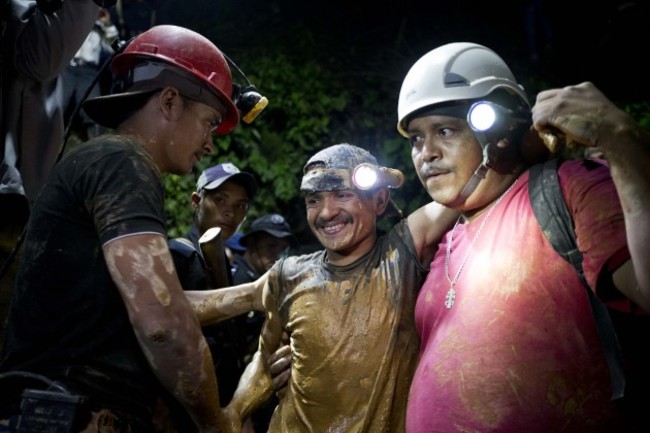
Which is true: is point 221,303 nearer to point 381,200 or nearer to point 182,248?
point 182,248

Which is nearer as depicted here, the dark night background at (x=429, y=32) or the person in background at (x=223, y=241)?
the person in background at (x=223, y=241)

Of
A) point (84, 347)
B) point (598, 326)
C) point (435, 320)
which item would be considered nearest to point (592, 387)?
point (598, 326)

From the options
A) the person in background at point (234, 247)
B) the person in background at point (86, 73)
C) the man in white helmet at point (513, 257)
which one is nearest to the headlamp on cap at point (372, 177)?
the man in white helmet at point (513, 257)

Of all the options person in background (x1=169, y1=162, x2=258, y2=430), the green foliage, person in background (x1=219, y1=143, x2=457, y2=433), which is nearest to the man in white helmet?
person in background (x1=219, y1=143, x2=457, y2=433)

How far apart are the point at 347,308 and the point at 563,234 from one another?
4.12 ft

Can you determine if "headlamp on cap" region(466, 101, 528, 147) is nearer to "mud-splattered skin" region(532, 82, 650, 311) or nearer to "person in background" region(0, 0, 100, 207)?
"mud-splattered skin" region(532, 82, 650, 311)

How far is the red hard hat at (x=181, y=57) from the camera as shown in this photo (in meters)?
2.78

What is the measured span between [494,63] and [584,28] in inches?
431

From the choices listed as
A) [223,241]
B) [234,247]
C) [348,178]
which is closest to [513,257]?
[348,178]

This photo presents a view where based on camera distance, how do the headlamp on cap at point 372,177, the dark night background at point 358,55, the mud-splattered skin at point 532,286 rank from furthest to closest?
the dark night background at point 358,55, the headlamp on cap at point 372,177, the mud-splattered skin at point 532,286

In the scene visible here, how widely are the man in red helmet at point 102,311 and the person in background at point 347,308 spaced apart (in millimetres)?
708

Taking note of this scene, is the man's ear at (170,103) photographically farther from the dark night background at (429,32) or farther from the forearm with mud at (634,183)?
the dark night background at (429,32)

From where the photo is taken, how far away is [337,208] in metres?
3.27

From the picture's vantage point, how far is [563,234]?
2137 mm
